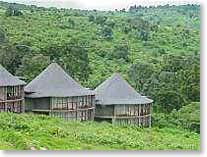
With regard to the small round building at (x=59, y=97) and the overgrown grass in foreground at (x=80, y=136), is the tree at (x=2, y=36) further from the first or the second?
the overgrown grass in foreground at (x=80, y=136)

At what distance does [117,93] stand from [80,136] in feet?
2.26

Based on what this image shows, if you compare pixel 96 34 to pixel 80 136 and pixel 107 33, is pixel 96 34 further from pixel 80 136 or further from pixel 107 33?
pixel 80 136

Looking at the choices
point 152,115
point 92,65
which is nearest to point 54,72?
point 92,65

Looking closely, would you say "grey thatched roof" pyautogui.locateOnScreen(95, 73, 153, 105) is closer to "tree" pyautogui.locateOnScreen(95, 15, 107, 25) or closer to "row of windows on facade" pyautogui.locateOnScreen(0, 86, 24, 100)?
"tree" pyautogui.locateOnScreen(95, 15, 107, 25)

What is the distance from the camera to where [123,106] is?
7531 mm

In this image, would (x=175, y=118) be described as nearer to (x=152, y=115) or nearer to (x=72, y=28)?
(x=152, y=115)

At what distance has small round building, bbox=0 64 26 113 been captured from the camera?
7.41 m

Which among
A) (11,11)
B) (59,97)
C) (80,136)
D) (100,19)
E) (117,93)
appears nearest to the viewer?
(80,136)

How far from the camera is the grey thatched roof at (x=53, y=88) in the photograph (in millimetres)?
7492

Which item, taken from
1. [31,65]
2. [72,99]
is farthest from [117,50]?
[31,65]

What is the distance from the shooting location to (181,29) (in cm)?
749

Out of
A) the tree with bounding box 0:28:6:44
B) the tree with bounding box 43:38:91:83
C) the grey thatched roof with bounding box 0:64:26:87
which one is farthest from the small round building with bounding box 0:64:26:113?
the tree with bounding box 43:38:91:83

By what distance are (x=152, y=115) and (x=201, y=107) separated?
0.53 meters

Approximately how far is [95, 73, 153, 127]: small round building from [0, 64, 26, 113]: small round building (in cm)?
56
